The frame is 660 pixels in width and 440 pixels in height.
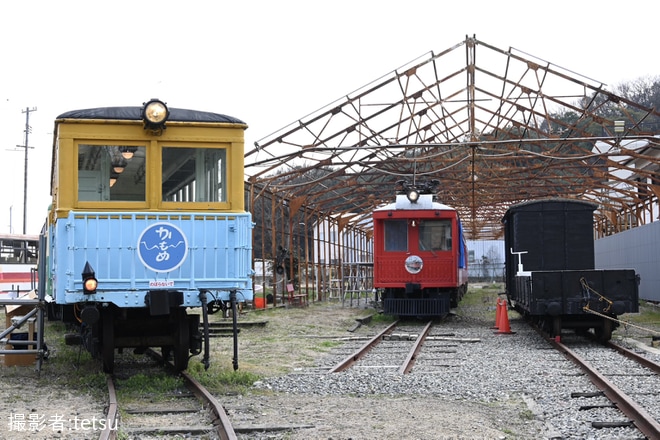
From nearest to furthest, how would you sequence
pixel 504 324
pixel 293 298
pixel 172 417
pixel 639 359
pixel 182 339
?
pixel 172 417
pixel 182 339
pixel 639 359
pixel 504 324
pixel 293 298

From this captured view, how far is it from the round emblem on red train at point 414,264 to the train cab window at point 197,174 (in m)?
10.6

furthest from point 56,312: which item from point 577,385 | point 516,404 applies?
point 577,385

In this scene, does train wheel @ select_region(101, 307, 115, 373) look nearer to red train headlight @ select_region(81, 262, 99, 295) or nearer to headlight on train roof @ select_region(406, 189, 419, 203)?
red train headlight @ select_region(81, 262, 99, 295)

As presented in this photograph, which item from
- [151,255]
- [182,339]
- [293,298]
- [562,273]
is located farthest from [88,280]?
[293,298]

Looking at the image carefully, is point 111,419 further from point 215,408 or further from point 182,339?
point 182,339

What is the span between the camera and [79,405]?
24.6ft

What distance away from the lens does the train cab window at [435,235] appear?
1902 cm

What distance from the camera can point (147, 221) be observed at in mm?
8500

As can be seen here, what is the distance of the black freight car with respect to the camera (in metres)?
13.3

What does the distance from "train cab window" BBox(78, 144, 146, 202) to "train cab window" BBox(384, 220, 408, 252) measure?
11.2 metres

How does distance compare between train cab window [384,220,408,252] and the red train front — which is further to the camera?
train cab window [384,220,408,252]

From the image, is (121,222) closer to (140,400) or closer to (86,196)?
(86,196)

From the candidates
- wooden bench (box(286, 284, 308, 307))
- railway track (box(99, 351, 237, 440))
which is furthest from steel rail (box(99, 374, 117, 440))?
wooden bench (box(286, 284, 308, 307))

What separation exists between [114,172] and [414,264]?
37.1 ft
